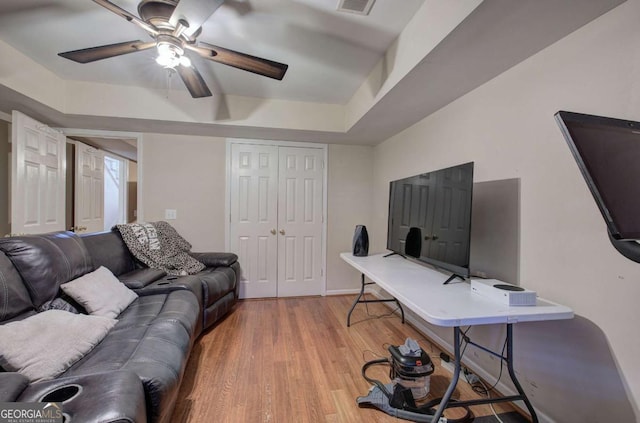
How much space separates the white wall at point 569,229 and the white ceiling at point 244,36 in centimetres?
87

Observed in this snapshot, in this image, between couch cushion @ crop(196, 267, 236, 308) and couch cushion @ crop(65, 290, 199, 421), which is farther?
couch cushion @ crop(196, 267, 236, 308)

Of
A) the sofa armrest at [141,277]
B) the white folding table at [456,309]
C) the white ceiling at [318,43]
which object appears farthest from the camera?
the sofa armrest at [141,277]

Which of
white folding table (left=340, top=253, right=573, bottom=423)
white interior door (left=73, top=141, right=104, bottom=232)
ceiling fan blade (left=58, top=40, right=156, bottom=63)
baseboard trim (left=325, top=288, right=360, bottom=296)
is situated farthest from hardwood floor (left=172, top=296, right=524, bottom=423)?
white interior door (left=73, top=141, right=104, bottom=232)

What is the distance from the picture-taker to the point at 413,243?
7.45ft

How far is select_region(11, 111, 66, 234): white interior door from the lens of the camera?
7.64 feet

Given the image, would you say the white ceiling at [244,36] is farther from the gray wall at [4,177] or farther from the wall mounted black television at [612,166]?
the wall mounted black television at [612,166]

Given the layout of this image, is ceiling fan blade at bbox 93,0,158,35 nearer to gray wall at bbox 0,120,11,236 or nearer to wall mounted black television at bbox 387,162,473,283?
wall mounted black television at bbox 387,162,473,283

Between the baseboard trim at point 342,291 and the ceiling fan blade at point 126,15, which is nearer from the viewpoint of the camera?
the ceiling fan blade at point 126,15

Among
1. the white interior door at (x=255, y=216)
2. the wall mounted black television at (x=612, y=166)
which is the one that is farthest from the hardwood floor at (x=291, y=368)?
the wall mounted black television at (x=612, y=166)

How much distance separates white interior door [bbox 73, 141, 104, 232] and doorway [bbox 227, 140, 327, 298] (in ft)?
6.16

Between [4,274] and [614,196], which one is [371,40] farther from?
[4,274]

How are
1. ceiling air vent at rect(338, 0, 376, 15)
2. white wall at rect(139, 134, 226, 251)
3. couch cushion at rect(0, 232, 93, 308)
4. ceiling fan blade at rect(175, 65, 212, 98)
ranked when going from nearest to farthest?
1. couch cushion at rect(0, 232, 93, 308)
2. ceiling air vent at rect(338, 0, 376, 15)
3. ceiling fan blade at rect(175, 65, 212, 98)
4. white wall at rect(139, 134, 226, 251)

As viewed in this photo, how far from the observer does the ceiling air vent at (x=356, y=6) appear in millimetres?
1562

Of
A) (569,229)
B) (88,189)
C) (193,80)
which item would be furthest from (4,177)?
(569,229)
